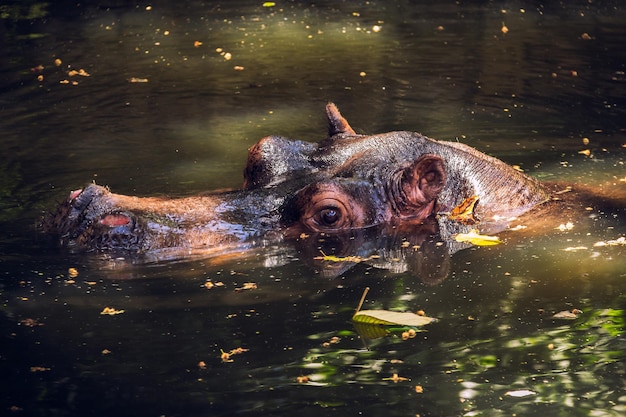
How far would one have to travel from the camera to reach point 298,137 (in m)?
11.0

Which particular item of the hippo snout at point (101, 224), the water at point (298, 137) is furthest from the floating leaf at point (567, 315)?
the hippo snout at point (101, 224)

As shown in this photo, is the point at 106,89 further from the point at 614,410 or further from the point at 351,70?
the point at 614,410

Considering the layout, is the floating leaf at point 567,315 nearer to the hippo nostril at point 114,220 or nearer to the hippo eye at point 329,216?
the hippo eye at point 329,216

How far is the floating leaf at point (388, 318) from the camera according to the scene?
20.6ft

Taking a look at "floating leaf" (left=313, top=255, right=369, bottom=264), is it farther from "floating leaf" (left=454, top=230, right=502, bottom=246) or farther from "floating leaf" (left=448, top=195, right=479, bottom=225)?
"floating leaf" (left=448, top=195, right=479, bottom=225)

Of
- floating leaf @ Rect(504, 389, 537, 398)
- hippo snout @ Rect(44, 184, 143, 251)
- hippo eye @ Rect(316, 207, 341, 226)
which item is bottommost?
floating leaf @ Rect(504, 389, 537, 398)

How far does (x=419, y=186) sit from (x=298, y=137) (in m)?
3.21

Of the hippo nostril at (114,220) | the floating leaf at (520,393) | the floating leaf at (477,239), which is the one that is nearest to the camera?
the floating leaf at (520,393)

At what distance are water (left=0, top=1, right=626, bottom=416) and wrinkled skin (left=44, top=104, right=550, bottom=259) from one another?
20cm

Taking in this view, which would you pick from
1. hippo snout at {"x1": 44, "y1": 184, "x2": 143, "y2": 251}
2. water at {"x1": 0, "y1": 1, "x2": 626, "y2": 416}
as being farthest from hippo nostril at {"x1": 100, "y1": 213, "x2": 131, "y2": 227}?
water at {"x1": 0, "y1": 1, "x2": 626, "y2": 416}

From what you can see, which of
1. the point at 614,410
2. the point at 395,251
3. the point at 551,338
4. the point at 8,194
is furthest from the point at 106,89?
the point at 614,410

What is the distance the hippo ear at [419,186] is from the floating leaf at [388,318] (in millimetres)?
1562

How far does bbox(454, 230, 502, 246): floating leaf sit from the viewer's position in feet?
25.3

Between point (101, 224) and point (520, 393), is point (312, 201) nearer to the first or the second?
point (101, 224)
